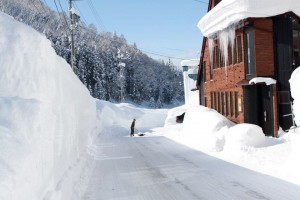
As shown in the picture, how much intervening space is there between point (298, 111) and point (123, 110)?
1680 inches

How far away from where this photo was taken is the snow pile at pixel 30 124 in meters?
5.16

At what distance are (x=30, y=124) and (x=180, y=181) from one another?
5.31 metres

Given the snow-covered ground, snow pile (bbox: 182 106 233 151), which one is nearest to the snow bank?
snow pile (bbox: 182 106 233 151)

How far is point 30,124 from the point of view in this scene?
20.7 feet

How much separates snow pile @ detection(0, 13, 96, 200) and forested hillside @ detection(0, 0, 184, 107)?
5752 centimetres

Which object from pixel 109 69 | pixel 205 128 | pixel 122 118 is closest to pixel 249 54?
pixel 205 128

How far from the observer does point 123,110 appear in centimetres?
5284

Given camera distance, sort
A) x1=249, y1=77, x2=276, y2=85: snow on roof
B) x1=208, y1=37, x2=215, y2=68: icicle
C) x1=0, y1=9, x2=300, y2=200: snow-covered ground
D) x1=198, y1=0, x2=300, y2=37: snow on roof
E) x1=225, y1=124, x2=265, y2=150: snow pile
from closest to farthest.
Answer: x1=0, y1=9, x2=300, y2=200: snow-covered ground
x1=225, y1=124, x2=265, y2=150: snow pile
x1=198, y1=0, x2=300, y2=37: snow on roof
x1=249, y1=77, x2=276, y2=85: snow on roof
x1=208, y1=37, x2=215, y2=68: icicle

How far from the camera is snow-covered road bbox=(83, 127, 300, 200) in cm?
881

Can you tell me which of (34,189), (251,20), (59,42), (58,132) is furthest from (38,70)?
(59,42)

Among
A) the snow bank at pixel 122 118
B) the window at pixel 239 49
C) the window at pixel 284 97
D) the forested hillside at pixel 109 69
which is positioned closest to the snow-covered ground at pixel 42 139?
the window at pixel 284 97

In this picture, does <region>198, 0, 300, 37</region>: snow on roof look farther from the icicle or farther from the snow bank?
the snow bank

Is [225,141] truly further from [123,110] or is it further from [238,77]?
[123,110]

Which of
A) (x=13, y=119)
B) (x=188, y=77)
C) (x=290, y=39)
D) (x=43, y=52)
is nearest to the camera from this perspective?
(x=13, y=119)
